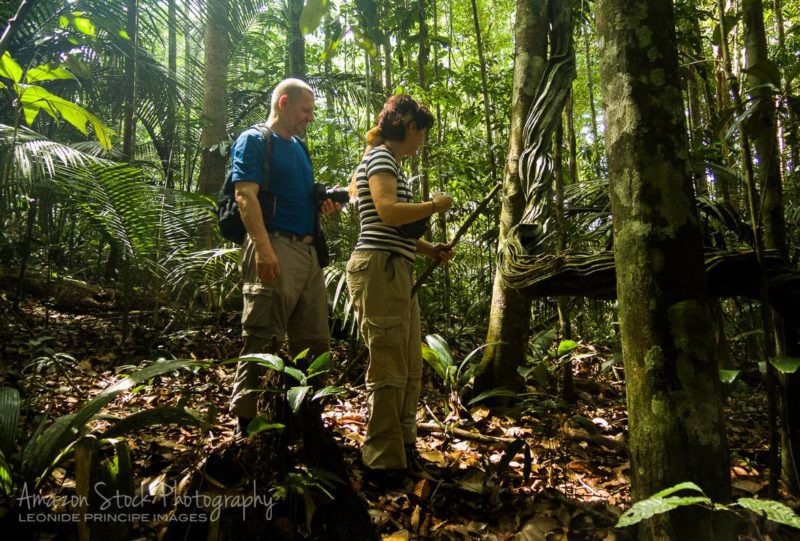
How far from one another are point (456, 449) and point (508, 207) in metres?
1.34

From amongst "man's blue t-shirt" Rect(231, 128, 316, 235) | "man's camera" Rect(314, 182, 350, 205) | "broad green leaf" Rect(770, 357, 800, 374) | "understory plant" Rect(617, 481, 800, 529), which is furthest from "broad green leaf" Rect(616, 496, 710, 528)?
"man's camera" Rect(314, 182, 350, 205)

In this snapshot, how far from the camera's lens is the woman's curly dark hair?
2342 millimetres

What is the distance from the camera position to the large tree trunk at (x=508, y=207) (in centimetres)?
295

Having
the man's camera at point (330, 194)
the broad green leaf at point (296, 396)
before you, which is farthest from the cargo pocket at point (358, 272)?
the broad green leaf at point (296, 396)

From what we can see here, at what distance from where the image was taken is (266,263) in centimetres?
232

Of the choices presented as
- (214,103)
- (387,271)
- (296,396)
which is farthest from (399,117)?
(214,103)

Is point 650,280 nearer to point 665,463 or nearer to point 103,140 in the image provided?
point 665,463

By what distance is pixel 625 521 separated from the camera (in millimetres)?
1129

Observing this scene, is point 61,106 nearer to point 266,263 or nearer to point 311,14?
point 266,263

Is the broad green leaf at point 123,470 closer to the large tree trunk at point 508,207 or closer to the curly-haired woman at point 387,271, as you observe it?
the curly-haired woman at point 387,271

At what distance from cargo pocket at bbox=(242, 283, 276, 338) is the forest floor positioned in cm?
43

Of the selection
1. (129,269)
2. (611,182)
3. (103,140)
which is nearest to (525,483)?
(611,182)

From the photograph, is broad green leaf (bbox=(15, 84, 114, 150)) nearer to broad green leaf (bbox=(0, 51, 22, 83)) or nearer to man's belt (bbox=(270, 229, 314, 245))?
broad green leaf (bbox=(0, 51, 22, 83))

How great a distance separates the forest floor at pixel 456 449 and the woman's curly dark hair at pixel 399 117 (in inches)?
43.3
